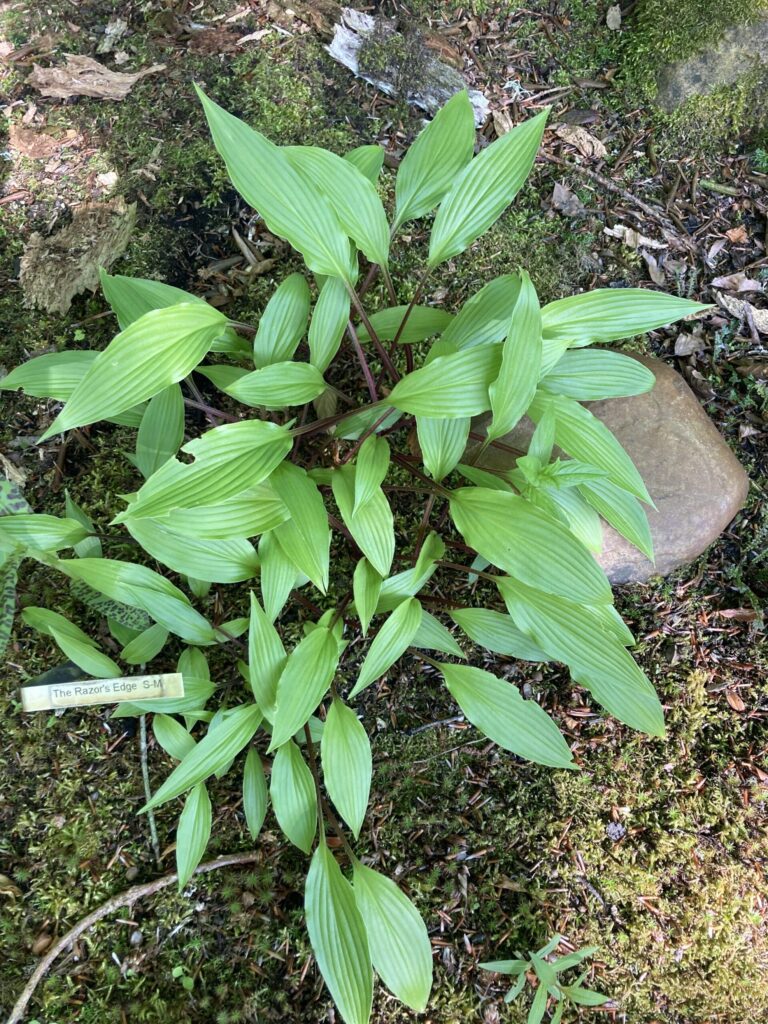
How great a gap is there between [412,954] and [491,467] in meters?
1.49

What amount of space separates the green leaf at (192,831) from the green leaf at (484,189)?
1713 mm

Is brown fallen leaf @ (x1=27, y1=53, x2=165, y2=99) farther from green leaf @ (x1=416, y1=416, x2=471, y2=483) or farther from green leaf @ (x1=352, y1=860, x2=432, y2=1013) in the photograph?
green leaf @ (x1=352, y1=860, x2=432, y2=1013)

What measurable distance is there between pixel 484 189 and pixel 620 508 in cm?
100

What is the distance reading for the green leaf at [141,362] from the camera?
1.50m

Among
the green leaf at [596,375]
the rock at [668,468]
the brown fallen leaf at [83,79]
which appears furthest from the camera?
the brown fallen leaf at [83,79]

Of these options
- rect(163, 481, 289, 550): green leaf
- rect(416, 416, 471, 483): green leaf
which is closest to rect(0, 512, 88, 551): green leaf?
rect(163, 481, 289, 550): green leaf

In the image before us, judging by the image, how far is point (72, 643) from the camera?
1922 millimetres

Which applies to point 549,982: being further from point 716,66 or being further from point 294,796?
point 716,66

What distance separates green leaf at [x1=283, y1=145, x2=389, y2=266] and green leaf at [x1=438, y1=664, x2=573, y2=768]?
4.22ft

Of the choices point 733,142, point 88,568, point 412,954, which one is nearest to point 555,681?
point 412,954

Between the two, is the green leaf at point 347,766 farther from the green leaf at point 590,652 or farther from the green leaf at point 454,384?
the green leaf at point 454,384

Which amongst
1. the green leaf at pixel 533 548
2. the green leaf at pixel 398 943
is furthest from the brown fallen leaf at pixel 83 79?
the green leaf at pixel 398 943

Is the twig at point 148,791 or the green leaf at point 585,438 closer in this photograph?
the green leaf at point 585,438

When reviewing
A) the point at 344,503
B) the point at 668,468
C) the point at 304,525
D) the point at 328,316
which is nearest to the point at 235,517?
the point at 304,525
